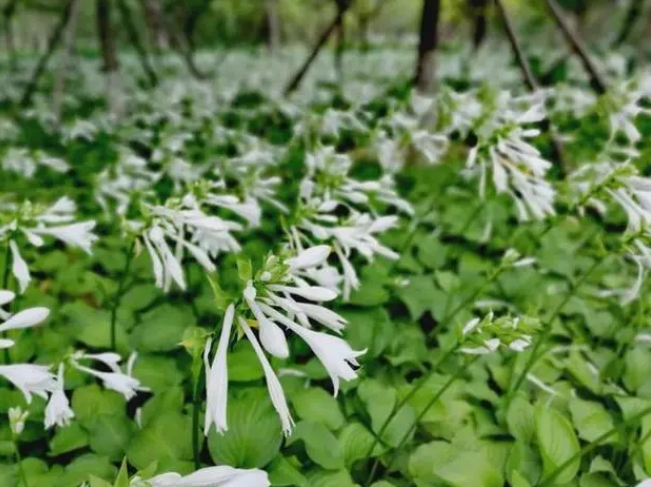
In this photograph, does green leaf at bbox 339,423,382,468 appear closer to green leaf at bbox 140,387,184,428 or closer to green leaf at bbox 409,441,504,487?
green leaf at bbox 409,441,504,487

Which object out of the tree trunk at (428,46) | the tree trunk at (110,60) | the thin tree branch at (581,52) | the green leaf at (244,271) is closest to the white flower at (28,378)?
the green leaf at (244,271)

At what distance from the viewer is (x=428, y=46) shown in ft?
16.2

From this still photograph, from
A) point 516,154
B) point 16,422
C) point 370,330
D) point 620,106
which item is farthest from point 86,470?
point 620,106

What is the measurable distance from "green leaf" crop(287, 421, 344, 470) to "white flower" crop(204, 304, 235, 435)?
1.91ft

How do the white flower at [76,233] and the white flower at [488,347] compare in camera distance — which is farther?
the white flower at [76,233]

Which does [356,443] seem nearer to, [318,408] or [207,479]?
[318,408]

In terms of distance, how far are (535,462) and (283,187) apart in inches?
99.5

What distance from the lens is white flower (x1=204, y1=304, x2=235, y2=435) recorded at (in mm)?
1291

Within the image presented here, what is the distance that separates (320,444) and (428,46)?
12.3ft

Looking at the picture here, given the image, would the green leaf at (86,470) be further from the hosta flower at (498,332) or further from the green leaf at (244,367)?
the hosta flower at (498,332)

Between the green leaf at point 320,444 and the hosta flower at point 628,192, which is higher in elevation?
the hosta flower at point 628,192

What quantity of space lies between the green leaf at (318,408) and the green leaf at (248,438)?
0.64ft

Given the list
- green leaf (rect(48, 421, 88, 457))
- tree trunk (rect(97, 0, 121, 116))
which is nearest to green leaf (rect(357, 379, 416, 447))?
green leaf (rect(48, 421, 88, 457))

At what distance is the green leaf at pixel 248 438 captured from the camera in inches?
70.4
